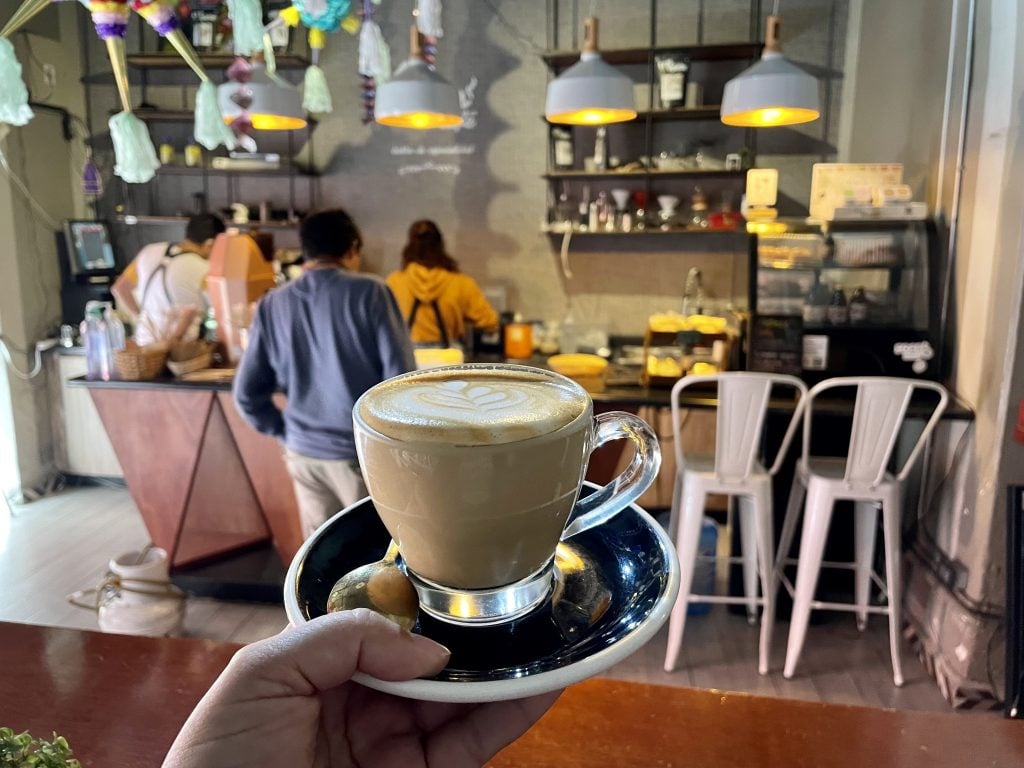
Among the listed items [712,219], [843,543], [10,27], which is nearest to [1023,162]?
[843,543]

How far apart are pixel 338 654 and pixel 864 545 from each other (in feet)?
9.05

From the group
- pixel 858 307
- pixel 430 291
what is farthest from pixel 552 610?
pixel 430 291

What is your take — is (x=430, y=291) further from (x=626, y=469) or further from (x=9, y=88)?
(x=626, y=469)

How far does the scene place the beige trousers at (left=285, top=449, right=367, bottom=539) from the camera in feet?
8.15

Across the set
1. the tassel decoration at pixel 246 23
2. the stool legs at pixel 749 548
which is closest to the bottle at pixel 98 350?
the tassel decoration at pixel 246 23

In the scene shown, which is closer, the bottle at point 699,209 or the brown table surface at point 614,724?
the brown table surface at point 614,724

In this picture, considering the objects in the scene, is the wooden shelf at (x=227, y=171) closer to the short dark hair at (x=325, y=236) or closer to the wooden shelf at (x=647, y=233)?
the wooden shelf at (x=647, y=233)

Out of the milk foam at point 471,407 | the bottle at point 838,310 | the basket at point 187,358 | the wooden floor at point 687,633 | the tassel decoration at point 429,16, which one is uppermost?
the tassel decoration at point 429,16

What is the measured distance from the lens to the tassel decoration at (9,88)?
5.57 ft

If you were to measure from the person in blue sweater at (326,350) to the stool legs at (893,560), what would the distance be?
5.54 feet

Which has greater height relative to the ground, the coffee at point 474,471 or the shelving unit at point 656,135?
the shelving unit at point 656,135

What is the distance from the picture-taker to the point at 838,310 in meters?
2.96

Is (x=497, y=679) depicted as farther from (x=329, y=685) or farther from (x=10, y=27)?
(x=10, y=27)

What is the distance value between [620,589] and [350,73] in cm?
494
